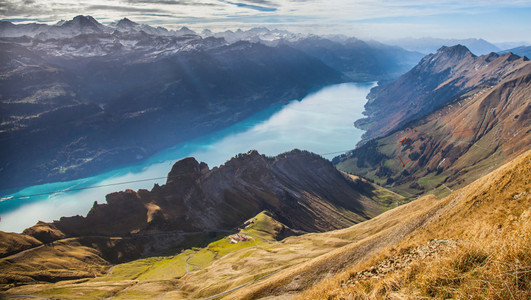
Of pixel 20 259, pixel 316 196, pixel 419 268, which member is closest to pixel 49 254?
pixel 20 259

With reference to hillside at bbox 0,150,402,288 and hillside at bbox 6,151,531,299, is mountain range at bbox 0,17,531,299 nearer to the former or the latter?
hillside at bbox 6,151,531,299

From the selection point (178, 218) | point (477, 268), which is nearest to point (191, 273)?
point (178, 218)

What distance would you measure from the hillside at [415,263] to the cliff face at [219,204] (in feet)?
99.6

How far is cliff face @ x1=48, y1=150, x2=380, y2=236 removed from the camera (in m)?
117

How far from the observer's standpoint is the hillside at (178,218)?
90.5 meters

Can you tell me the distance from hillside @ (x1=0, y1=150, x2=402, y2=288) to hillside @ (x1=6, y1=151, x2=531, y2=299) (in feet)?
44.8

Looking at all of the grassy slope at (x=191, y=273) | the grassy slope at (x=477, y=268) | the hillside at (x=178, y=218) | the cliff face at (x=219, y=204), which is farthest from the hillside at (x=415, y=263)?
the cliff face at (x=219, y=204)

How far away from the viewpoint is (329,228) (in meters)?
145

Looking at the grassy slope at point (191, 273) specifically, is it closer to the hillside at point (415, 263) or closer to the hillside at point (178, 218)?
the hillside at point (415, 263)

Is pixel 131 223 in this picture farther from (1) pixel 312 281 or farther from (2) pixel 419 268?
(2) pixel 419 268

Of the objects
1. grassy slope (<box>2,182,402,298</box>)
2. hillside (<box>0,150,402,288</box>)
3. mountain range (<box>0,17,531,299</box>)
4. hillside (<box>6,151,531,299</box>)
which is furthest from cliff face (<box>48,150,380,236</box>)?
hillside (<box>6,151,531,299</box>)

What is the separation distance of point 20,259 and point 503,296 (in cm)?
10619

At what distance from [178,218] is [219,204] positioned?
21.0 m

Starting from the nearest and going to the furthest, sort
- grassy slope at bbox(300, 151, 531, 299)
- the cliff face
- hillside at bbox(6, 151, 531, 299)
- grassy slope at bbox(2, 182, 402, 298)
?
grassy slope at bbox(300, 151, 531, 299)
hillside at bbox(6, 151, 531, 299)
grassy slope at bbox(2, 182, 402, 298)
the cliff face
